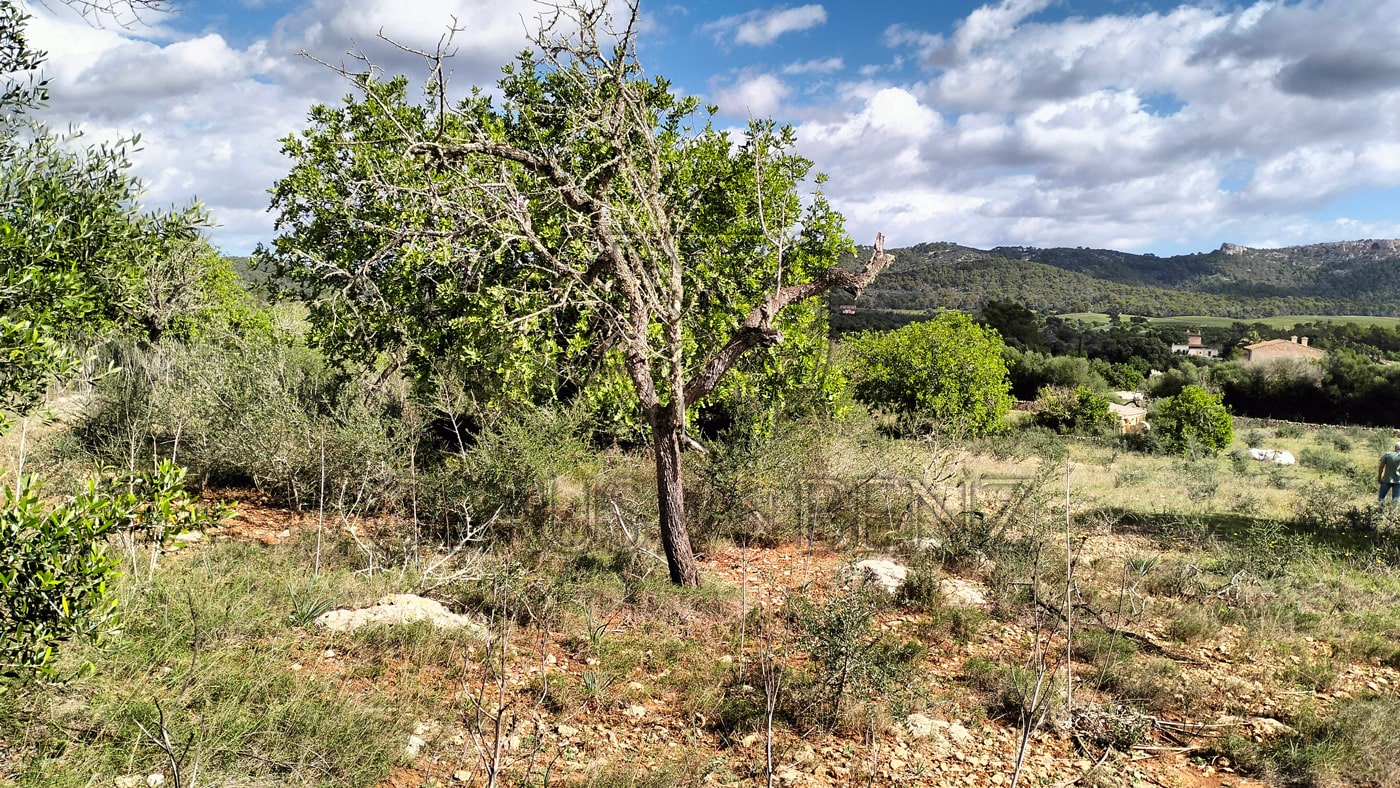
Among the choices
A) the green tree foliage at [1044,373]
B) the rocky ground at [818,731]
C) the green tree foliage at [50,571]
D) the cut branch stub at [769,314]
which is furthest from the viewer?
the green tree foliage at [1044,373]

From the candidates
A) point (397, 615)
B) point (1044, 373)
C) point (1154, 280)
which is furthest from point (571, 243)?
point (1154, 280)

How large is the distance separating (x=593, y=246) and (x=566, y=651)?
12.2ft

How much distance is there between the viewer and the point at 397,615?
5.50 meters

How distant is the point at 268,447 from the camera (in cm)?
857

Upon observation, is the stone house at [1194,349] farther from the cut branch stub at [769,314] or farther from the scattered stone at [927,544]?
the cut branch stub at [769,314]

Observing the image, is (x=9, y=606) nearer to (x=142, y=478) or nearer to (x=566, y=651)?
(x=142, y=478)

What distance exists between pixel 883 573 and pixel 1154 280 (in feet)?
496

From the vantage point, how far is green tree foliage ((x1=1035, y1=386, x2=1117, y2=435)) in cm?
2991

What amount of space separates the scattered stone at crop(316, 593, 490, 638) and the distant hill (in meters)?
78.7

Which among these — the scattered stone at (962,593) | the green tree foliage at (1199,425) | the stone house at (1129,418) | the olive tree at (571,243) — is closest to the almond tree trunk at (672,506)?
the olive tree at (571,243)

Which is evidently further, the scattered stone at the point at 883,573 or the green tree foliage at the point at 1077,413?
the green tree foliage at the point at 1077,413

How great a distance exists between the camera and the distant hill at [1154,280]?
9581cm

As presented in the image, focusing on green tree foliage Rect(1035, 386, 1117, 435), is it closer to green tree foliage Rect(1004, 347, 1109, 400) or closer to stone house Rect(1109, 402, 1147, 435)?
stone house Rect(1109, 402, 1147, 435)

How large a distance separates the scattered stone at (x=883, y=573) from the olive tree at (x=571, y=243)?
1763mm
